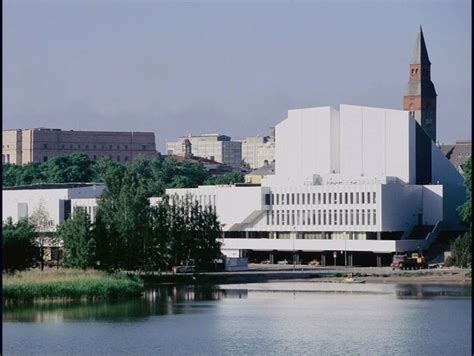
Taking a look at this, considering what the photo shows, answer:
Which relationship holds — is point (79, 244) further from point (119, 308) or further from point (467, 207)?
point (467, 207)

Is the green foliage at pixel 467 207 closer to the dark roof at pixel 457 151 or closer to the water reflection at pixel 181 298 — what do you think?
the water reflection at pixel 181 298

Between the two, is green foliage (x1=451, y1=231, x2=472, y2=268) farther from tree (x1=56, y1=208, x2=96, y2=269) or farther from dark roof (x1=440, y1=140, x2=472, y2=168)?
dark roof (x1=440, y1=140, x2=472, y2=168)

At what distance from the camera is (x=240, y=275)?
83000 millimetres

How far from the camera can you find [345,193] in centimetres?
10119

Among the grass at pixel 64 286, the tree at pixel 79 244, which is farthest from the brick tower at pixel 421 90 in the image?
the grass at pixel 64 286

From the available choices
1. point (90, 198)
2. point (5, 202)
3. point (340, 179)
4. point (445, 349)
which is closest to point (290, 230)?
point (340, 179)

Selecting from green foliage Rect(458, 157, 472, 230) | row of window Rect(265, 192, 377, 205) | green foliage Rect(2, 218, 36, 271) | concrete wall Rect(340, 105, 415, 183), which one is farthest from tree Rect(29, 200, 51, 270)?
green foliage Rect(458, 157, 472, 230)

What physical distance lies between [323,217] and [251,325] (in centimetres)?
5302

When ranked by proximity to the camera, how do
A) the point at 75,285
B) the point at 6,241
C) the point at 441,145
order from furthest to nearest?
the point at 441,145, the point at 6,241, the point at 75,285

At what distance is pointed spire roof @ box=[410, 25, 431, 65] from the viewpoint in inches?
5822

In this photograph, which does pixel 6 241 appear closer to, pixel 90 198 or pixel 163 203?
pixel 163 203

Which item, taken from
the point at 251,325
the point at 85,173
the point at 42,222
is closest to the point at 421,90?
the point at 85,173

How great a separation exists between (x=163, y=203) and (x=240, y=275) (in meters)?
6.64

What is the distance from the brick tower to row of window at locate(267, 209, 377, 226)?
46.2 metres
